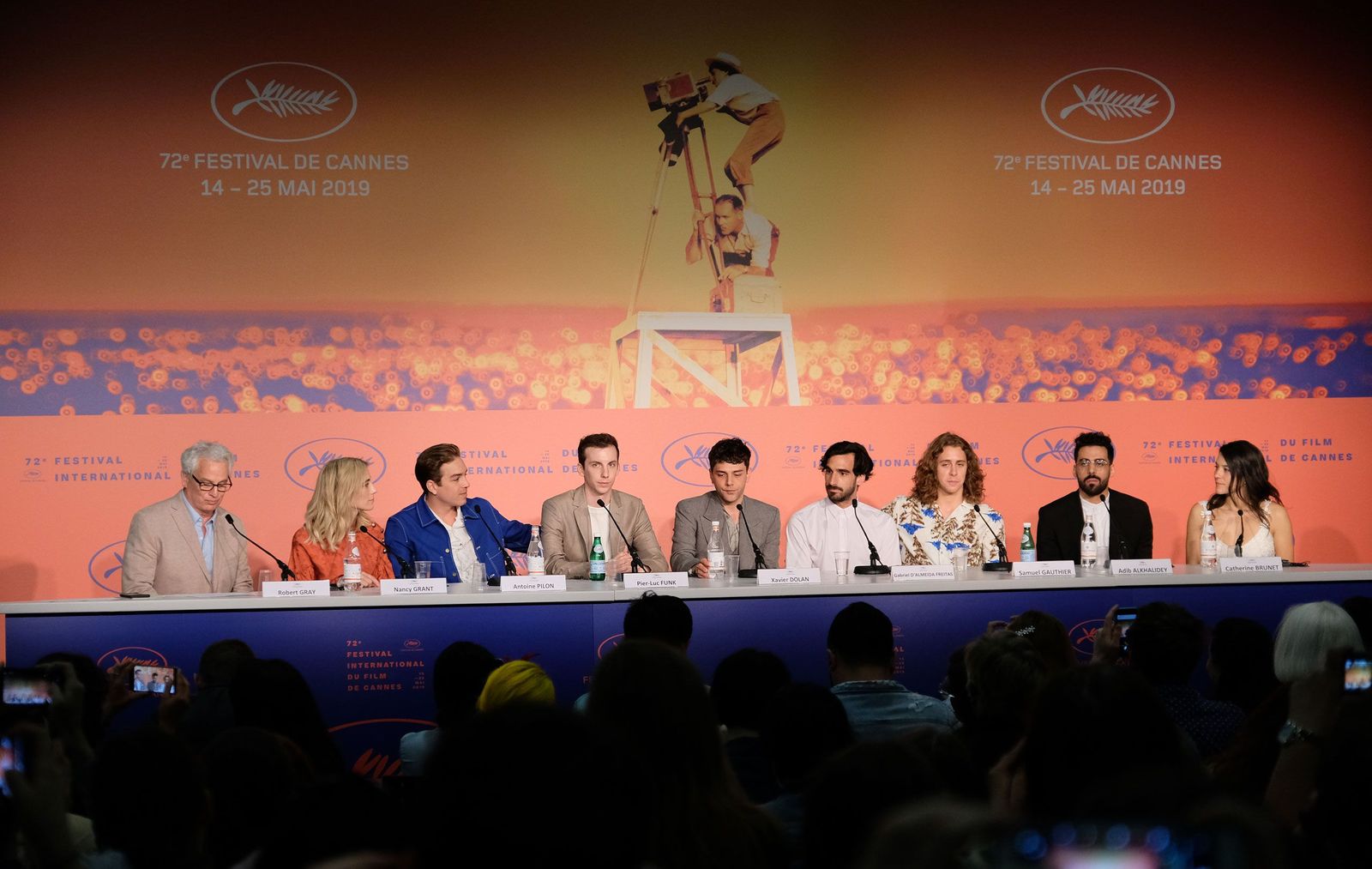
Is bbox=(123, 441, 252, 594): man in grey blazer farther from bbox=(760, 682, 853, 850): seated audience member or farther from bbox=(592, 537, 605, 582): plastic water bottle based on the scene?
bbox=(760, 682, 853, 850): seated audience member

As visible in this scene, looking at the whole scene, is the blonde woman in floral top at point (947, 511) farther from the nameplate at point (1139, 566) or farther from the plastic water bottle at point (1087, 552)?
the nameplate at point (1139, 566)

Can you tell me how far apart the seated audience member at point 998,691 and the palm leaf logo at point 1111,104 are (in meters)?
4.85

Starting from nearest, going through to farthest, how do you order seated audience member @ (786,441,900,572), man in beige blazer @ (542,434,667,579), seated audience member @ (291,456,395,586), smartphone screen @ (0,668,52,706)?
smartphone screen @ (0,668,52,706) → seated audience member @ (291,456,395,586) → seated audience member @ (786,441,900,572) → man in beige blazer @ (542,434,667,579)

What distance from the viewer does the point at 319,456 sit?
666cm

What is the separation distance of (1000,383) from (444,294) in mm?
3069

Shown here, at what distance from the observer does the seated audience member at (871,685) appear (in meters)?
3.04

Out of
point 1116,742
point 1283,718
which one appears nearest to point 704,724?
point 1116,742

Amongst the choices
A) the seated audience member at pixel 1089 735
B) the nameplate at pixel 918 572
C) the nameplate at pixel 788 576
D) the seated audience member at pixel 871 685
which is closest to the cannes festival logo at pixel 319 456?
the nameplate at pixel 788 576

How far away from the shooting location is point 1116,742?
161 centimetres

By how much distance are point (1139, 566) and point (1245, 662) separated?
1.97 m

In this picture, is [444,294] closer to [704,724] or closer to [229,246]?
[229,246]

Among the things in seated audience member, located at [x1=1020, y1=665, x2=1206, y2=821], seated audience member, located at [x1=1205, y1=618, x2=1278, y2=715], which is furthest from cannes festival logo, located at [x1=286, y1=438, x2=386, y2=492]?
seated audience member, located at [x1=1020, y1=665, x2=1206, y2=821]

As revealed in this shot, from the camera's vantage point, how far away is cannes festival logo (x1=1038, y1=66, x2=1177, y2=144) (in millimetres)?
7047

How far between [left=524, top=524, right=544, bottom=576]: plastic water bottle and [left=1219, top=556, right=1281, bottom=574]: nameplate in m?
2.72
